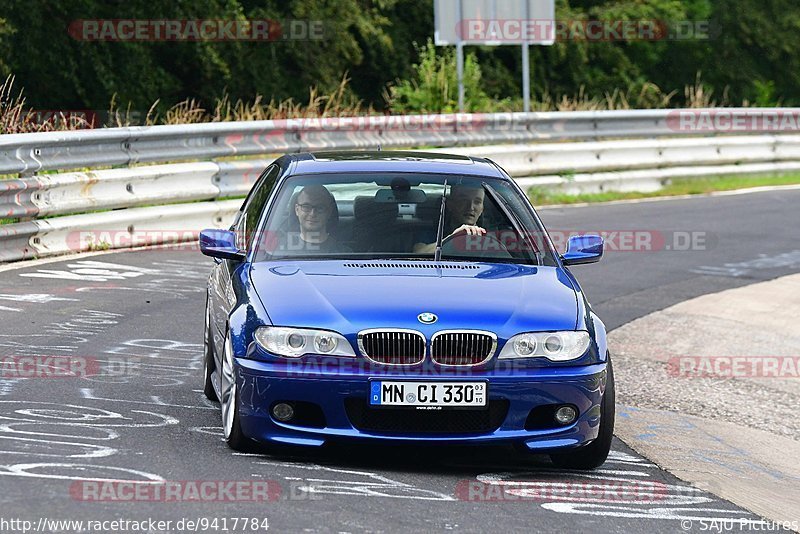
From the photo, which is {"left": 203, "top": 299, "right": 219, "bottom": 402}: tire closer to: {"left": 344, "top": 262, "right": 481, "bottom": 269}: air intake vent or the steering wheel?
{"left": 344, "top": 262, "right": 481, "bottom": 269}: air intake vent

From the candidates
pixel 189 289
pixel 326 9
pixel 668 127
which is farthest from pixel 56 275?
pixel 326 9

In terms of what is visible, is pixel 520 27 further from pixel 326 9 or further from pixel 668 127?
pixel 326 9

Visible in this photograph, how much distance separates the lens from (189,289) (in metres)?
12.7

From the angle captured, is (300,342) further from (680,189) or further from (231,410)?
(680,189)

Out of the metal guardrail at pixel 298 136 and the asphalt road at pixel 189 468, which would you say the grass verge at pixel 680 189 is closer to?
the metal guardrail at pixel 298 136

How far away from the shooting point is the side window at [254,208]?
27.3 ft

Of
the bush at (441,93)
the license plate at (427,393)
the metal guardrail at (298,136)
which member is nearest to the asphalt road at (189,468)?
the license plate at (427,393)

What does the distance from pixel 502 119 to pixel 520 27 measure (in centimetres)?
344

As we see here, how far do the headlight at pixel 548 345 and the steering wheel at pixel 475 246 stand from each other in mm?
1098

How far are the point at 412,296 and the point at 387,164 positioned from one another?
5.34ft

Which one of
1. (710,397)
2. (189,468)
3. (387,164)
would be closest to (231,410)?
(189,468)

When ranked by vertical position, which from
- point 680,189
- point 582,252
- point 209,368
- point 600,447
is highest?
point 582,252

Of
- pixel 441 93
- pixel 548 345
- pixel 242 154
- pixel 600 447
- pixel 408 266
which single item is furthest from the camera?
pixel 441 93

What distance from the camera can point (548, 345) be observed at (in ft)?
22.8
